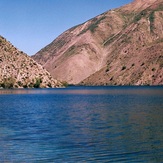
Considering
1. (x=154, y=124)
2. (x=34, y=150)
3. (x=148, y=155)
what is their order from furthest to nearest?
(x=154, y=124), (x=34, y=150), (x=148, y=155)

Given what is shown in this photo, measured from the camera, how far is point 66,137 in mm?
39500

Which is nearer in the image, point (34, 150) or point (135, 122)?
point (34, 150)

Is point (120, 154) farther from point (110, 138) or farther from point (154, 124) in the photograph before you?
point (154, 124)

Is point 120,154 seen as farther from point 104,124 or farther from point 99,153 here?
point 104,124

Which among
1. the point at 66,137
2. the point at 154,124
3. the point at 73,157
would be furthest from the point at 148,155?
the point at 154,124

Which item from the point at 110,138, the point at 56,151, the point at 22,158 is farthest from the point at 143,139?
the point at 22,158

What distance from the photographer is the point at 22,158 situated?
29750mm

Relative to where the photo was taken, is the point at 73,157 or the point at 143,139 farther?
the point at 143,139

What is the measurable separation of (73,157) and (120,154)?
3585mm

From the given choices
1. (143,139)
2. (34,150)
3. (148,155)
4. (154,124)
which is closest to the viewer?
(148,155)

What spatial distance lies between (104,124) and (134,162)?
70.1ft

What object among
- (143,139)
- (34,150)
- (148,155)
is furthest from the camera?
(143,139)

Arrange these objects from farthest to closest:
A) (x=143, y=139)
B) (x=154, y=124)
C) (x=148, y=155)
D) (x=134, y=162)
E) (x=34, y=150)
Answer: (x=154, y=124) < (x=143, y=139) < (x=34, y=150) < (x=148, y=155) < (x=134, y=162)

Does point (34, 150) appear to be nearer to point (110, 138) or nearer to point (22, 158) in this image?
point (22, 158)
